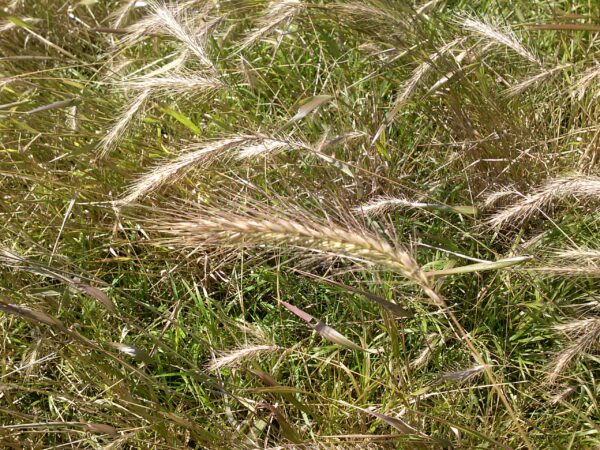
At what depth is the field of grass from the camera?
180cm

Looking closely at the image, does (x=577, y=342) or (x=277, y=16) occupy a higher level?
(x=277, y=16)

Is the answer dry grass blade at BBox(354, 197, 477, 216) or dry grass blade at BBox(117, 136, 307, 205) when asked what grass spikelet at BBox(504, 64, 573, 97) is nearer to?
dry grass blade at BBox(354, 197, 477, 216)

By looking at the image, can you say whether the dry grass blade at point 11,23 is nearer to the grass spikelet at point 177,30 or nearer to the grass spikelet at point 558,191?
the grass spikelet at point 177,30

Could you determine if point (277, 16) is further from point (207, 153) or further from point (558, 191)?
point (558, 191)

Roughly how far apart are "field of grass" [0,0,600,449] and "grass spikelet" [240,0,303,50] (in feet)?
0.04

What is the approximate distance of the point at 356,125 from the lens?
7.91ft

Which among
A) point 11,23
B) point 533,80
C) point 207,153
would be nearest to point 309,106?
point 207,153

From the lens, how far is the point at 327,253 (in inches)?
58.9

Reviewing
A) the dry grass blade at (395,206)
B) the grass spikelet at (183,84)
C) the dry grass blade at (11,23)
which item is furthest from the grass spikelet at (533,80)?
the dry grass blade at (11,23)

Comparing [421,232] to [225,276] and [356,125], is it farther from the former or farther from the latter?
[225,276]

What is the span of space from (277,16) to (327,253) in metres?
0.87

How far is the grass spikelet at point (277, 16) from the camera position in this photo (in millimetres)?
2100

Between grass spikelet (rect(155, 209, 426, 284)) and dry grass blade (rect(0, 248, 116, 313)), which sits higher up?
grass spikelet (rect(155, 209, 426, 284))

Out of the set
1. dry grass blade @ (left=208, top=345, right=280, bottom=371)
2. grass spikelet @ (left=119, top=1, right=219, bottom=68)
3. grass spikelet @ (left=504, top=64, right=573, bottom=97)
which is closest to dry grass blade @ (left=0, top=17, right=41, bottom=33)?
grass spikelet @ (left=119, top=1, right=219, bottom=68)
